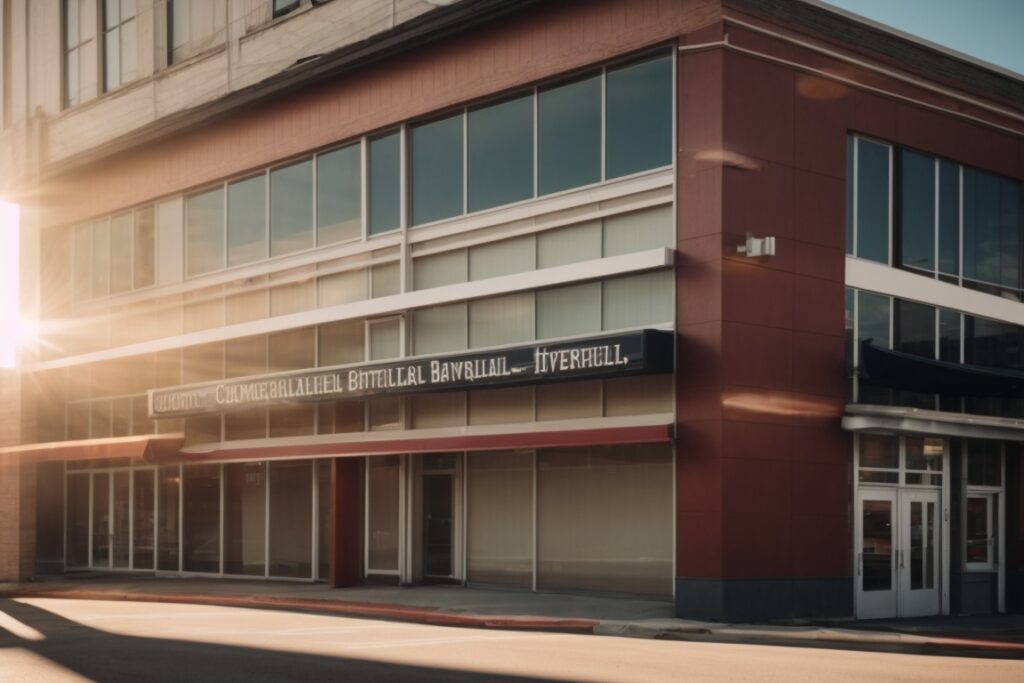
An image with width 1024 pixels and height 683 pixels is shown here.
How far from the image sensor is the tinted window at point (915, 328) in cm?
2397

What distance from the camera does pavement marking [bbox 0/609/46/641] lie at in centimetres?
1742

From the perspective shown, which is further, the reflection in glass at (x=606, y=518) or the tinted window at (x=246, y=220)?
the tinted window at (x=246, y=220)

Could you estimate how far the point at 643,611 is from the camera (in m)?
20.8

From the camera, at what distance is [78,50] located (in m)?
37.0

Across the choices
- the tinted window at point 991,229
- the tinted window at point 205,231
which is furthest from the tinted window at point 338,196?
the tinted window at point 991,229

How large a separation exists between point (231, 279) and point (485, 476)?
9.08 meters

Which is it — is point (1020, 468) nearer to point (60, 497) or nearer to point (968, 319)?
point (968, 319)

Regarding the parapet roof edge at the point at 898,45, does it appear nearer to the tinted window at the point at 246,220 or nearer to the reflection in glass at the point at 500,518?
the reflection in glass at the point at 500,518

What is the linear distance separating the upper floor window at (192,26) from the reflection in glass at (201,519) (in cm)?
1028

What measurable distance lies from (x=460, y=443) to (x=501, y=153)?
5369mm

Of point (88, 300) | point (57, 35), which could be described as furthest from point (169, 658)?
point (57, 35)

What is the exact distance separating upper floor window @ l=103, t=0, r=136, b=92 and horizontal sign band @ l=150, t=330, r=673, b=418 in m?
9.31

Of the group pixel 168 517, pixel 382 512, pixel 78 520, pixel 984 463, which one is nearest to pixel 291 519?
pixel 382 512

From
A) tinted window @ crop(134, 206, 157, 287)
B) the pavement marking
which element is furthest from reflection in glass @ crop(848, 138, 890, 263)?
tinted window @ crop(134, 206, 157, 287)
